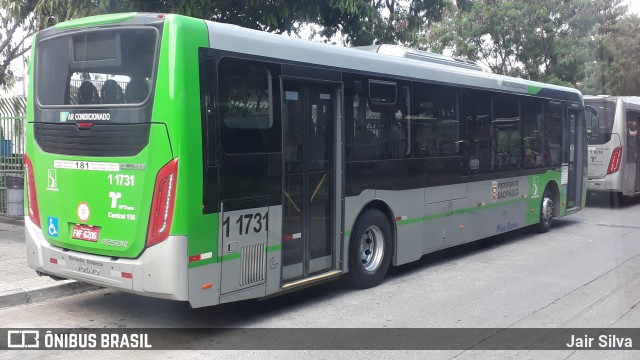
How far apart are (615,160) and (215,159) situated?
14.8 m

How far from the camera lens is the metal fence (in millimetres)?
11703

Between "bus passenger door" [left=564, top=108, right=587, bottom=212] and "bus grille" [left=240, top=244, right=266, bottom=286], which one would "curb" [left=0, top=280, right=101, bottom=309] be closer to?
"bus grille" [left=240, top=244, right=266, bottom=286]

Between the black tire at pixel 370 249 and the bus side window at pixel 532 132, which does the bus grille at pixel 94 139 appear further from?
the bus side window at pixel 532 132

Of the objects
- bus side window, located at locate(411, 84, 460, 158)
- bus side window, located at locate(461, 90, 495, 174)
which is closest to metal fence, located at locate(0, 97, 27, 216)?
bus side window, located at locate(411, 84, 460, 158)

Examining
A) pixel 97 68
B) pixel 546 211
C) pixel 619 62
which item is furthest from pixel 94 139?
pixel 619 62

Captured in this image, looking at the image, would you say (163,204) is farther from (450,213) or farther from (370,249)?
(450,213)

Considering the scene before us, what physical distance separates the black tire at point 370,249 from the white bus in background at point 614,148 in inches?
441

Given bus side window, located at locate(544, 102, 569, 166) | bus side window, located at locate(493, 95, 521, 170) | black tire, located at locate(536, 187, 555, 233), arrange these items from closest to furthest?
bus side window, located at locate(493, 95, 521, 170) < bus side window, located at locate(544, 102, 569, 166) < black tire, located at locate(536, 187, 555, 233)

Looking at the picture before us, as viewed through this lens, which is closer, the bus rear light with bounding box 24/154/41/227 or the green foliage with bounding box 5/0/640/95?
the bus rear light with bounding box 24/154/41/227

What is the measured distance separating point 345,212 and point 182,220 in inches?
99.9

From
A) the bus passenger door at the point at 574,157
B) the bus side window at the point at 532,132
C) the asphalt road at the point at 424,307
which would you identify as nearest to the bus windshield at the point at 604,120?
the bus passenger door at the point at 574,157

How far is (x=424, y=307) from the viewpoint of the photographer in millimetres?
7422

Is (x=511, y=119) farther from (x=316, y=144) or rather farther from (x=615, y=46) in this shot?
(x=615, y=46)

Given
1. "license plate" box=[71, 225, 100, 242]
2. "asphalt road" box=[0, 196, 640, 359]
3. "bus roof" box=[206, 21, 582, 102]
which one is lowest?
"asphalt road" box=[0, 196, 640, 359]
